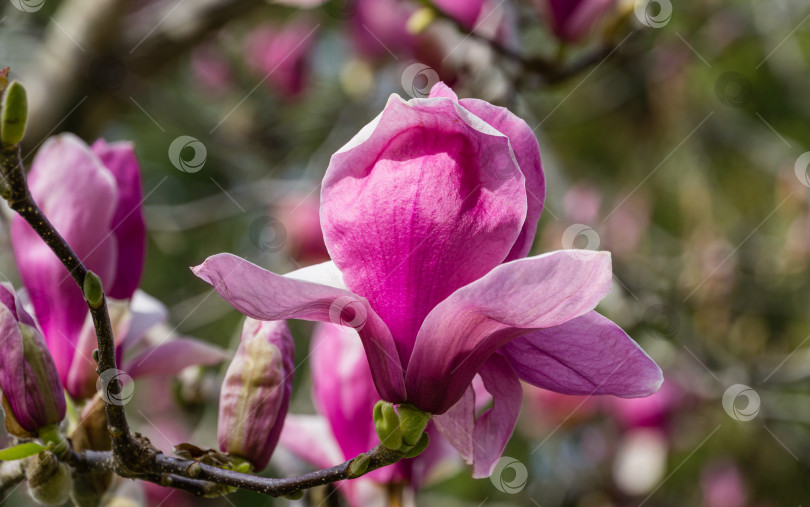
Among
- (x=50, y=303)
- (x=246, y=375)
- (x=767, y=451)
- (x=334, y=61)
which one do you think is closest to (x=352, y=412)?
(x=246, y=375)

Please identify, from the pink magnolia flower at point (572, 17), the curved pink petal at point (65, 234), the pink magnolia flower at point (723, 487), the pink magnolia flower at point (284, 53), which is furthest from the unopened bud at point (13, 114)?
the pink magnolia flower at point (723, 487)

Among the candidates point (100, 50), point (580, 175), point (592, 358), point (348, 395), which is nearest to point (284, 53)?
point (100, 50)

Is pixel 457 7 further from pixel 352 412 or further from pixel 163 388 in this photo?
pixel 163 388

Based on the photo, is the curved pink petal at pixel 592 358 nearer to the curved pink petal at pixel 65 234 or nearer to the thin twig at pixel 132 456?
the thin twig at pixel 132 456

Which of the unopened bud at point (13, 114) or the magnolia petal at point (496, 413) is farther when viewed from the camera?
the magnolia petal at point (496, 413)

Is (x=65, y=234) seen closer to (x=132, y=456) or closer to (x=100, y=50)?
(x=132, y=456)

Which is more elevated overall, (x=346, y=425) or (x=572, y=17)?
(x=572, y=17)

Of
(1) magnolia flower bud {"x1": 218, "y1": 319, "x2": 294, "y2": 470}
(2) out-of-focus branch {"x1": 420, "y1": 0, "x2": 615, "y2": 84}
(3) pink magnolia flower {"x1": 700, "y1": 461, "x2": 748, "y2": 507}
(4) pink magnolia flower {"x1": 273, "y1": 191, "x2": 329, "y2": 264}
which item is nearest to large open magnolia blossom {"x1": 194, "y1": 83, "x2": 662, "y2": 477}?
(1) magnolia flower bud {"x1": 218, "y1": 319, "x2": 294, "y2": 470}
